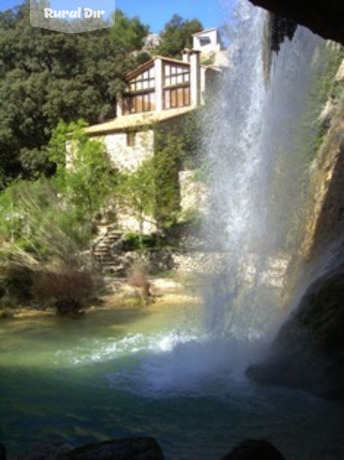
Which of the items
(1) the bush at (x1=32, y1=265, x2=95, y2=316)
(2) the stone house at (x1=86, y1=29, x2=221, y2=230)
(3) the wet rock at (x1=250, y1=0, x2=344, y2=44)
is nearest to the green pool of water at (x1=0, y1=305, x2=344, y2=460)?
(1) the bush at (x1=32, y1=265, x2=95, y2=316)

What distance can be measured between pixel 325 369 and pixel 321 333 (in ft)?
1.37

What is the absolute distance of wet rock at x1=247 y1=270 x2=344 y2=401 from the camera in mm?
7215

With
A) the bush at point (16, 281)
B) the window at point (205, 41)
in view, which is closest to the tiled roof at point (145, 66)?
the bush at point (16, 281)

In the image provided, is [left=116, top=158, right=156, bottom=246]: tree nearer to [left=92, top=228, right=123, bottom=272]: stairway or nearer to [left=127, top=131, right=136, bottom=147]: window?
[left=92, top=228, right=123, bottom=272]: stairway

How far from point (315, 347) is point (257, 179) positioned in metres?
6.57

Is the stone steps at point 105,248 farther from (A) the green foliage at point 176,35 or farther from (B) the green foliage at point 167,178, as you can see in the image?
(A) the green foliage at point 176,35

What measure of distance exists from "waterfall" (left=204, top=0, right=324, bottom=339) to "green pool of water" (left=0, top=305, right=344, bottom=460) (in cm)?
103

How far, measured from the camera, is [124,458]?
14.3 ft

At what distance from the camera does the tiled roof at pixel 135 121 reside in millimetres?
30312

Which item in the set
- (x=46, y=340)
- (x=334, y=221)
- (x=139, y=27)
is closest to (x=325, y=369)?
(x=334, y=221)

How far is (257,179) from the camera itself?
1347 cm

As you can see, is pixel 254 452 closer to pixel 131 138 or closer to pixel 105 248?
pixel 105 248

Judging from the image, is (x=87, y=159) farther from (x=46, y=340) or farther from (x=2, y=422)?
(x=2, y=422)

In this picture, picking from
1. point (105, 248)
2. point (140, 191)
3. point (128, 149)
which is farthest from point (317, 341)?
point (128, 149)
